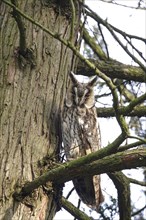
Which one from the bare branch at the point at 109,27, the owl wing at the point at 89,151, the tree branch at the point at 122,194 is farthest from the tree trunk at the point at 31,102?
the owl wing at the point at 89,151

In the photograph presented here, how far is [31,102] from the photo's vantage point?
231 centimetres

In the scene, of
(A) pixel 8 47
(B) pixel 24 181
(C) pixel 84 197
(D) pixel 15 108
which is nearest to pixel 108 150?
(B) pixel 24 181

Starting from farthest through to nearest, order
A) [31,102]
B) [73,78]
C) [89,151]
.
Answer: [89,151] → [73,78] → [31,102]

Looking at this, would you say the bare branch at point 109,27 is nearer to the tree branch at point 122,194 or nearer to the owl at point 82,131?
the owl at point 82,131

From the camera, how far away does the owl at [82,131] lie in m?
2.80

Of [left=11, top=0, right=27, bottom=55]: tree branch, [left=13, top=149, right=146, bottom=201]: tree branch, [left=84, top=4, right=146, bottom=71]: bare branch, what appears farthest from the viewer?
[left=84, top=4, right=146, bottom=71]: bare branch

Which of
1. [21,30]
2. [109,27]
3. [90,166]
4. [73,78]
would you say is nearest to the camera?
[90,166]

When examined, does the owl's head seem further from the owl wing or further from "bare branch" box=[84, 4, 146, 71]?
"bare branch" box=[84, 4, 146, 71]

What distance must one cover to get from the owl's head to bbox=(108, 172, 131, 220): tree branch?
612mm

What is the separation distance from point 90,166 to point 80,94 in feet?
3.40

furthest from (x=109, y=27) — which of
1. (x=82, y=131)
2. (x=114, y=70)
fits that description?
(x=82, y=131)

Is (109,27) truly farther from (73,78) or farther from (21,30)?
(21,30)

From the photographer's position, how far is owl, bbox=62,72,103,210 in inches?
110

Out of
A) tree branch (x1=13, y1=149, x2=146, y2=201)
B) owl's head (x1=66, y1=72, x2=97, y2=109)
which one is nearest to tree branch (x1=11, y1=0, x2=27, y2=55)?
owl's head (x1=66, y1=72, x2=97, y2=109)
